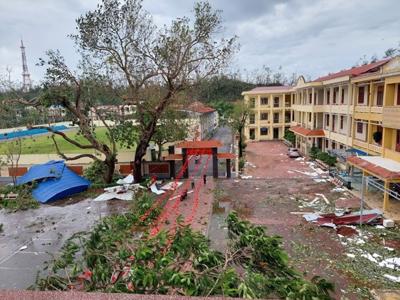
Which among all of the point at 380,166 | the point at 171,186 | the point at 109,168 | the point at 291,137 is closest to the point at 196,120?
the point at 291,137

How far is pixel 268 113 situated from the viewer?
43781 mm

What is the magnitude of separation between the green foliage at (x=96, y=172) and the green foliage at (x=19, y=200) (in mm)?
4263

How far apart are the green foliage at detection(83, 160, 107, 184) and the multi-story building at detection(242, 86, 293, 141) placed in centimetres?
2441

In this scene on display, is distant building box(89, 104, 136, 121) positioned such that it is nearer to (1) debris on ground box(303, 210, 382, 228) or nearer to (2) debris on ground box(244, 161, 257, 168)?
(2) debris on ground box(244, 161, 257, 168)

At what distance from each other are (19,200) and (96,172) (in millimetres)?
6112

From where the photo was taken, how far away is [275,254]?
420 centimetres

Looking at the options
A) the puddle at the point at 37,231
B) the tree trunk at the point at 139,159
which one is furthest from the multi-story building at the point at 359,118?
the puddle at the point at 37,231

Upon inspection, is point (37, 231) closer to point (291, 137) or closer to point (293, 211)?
point (293, 211)

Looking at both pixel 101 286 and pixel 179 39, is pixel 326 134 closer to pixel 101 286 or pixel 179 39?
pixel 179 39

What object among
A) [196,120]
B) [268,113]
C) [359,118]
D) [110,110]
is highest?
[110,110]

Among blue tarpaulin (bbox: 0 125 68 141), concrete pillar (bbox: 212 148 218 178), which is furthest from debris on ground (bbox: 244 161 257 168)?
blue tarpaulin (bbox: 0 125 68 141)

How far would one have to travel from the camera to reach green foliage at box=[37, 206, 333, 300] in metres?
3.50

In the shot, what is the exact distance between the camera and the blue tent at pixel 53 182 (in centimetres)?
1897

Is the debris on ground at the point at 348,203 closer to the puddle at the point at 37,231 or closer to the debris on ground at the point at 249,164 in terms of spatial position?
the debris on ground at the point at 249,164
